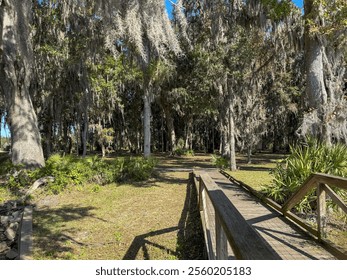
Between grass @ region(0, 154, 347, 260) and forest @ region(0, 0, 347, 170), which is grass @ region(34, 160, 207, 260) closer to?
grass @ region(0, 154, 347, 260)

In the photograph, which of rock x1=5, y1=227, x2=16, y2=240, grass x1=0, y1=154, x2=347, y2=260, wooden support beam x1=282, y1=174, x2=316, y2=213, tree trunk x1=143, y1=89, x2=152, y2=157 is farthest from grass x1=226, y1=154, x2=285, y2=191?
rock x1=5, y1=227, x2=16, y2=240

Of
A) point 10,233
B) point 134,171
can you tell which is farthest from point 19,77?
point 10,233

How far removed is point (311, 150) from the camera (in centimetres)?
688

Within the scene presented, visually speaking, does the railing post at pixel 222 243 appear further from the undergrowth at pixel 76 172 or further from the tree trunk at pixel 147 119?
the tree trunk at pixel 147 119

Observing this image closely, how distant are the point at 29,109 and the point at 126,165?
483 centimetres

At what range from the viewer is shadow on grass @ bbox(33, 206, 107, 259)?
16.9 feet

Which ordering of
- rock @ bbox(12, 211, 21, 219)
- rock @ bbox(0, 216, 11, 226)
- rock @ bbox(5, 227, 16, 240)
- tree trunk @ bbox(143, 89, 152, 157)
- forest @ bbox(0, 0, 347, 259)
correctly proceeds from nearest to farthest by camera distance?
forest @ bbox(0, 0, 347, 259) < rock @ bbox(5, 227, 16, 240) < rock @ bbox(0, 216, 11, 226) < rock @ bbox(12, 211, 21, 219) < tree trunk @ bbox(143, 89, 152, 157)

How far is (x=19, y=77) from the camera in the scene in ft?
36.7

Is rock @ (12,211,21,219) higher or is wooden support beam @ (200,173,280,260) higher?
wooden support beam @ (200,173,280,260)

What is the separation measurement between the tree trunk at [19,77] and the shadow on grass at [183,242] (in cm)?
779

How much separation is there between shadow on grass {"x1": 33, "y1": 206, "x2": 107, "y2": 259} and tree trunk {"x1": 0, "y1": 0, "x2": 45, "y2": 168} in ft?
14.6

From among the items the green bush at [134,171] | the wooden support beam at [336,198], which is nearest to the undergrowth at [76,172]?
the green bush at [134,171]

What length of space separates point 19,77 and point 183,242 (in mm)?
9995

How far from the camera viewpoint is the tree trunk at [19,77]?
34.4 ft
